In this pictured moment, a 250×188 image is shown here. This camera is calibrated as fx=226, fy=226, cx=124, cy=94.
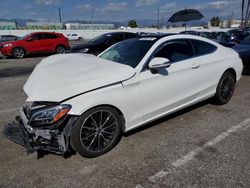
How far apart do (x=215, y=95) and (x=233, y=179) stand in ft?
7.76

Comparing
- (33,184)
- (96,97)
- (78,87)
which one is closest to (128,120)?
(96,97)

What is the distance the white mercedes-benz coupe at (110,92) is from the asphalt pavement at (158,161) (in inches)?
9.8

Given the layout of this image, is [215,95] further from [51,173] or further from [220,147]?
[51,173]

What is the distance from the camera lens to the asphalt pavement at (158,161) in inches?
101

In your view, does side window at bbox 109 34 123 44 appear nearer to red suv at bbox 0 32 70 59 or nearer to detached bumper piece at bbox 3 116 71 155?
red suv at bbox 0 32 70 59

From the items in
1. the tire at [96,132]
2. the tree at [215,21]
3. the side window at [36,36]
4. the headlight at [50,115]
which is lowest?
the tire at [96,132]

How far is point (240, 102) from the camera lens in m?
5.04

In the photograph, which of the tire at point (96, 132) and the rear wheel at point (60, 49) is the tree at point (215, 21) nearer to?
the rear wheel at point (60, 49)

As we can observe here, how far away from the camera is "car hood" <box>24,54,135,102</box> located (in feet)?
8.93

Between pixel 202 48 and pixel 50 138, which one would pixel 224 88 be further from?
pixel 50 138

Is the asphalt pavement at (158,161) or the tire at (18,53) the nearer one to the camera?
the asphalt pavement at (158,161)

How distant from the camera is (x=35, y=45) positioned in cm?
1445

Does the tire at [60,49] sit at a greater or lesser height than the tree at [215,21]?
lesser

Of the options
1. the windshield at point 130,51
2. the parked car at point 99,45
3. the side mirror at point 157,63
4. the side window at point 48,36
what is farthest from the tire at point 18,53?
the side mirror at point 157,63
